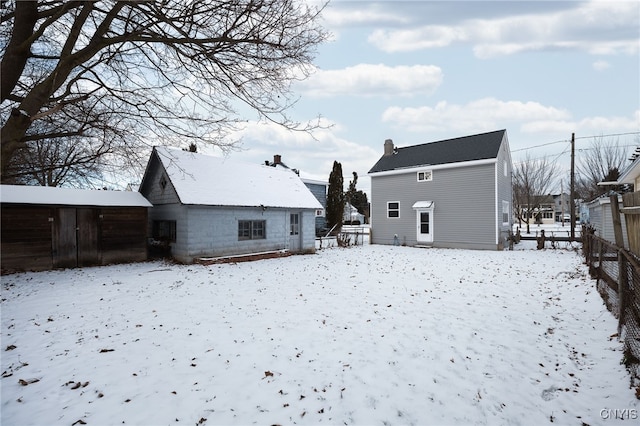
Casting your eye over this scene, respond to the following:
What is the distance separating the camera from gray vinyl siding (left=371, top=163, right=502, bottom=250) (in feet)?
65.9

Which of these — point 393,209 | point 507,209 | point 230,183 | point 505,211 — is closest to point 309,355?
point 230,183

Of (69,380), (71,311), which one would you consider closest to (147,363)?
(69,380)

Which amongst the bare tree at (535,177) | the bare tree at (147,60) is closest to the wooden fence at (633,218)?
the bare tree at (147,60)

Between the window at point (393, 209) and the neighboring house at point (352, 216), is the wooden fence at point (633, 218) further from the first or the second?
the neighboring house at point (352, 216)

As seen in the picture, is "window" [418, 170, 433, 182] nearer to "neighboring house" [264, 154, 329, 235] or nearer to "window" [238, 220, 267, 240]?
"neighboring house" [264, 154, 329, 235]

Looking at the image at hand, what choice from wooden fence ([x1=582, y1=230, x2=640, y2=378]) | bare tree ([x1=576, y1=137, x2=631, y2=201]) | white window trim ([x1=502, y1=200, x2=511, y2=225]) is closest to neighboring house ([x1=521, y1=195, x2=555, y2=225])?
bare tree ([x1=576, y1=137, x2=631, y2=201])

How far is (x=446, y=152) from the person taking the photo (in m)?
22.9

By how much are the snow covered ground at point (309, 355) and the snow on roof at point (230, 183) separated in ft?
19.4

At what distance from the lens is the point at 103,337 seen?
571cm

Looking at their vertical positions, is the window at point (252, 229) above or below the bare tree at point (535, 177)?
below

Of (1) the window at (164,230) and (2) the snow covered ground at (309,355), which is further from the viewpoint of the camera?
(1) the window at (164,230)

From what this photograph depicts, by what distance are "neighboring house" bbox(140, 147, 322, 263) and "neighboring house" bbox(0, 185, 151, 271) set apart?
138cm

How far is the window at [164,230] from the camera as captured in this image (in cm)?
1517

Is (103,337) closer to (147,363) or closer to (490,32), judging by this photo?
(147,363)
